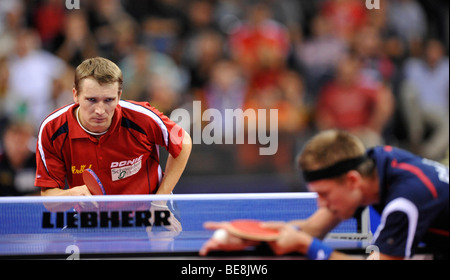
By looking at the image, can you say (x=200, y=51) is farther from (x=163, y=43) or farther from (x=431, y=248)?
(x=431, y=248)

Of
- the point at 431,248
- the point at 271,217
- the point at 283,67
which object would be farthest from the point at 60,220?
the point at 283,67

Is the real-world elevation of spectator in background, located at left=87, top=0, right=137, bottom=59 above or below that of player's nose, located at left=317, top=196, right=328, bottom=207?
above

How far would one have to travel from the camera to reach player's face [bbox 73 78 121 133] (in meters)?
3.61

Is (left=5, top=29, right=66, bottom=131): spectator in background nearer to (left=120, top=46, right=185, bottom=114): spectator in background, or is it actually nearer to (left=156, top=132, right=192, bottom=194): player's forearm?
(left=120, top=46, right=185, bottom=114): spectator in background

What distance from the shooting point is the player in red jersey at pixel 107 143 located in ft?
12.1

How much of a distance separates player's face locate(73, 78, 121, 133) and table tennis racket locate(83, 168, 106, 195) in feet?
1.10

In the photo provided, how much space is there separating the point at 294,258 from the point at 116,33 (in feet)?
12.3

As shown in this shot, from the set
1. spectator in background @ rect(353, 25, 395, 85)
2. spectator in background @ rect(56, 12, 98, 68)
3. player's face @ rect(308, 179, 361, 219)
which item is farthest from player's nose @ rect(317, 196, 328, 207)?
spectator in background @ rect(353, 25, 395, 85)

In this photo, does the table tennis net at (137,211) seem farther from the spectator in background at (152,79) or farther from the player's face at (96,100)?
the spectator in background at (152,79)

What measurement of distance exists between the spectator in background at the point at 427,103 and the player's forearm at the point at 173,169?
12.5ft

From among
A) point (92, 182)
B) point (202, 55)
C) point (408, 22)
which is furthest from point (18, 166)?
point (408, 22)

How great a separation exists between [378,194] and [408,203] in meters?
0.23

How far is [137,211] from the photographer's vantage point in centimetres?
359

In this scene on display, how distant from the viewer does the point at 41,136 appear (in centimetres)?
382
